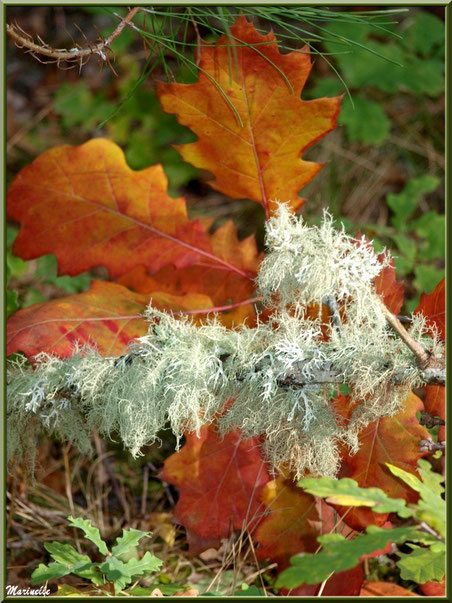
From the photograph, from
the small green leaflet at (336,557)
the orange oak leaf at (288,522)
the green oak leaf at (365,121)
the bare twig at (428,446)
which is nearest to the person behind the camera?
the small green leaflet at (336,557)

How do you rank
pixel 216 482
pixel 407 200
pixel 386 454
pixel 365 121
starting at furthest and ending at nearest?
pixel 365 121, pixel 407 200, pixel 216 482, pixel 386 454

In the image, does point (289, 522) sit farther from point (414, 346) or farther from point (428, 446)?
point (414, 346)

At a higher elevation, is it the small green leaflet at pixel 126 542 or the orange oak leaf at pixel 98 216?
the orange oak leaf at pixel 98 216

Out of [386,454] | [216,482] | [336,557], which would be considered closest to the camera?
[336,557]

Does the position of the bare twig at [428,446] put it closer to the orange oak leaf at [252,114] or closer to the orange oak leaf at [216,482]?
the orange oak leaf at [216,482]

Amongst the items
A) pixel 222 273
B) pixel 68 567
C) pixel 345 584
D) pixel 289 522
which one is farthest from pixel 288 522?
pixel 222 273

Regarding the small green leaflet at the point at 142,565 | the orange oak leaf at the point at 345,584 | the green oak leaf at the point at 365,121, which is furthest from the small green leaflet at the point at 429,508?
the green oak leaf at the point at 365,121
